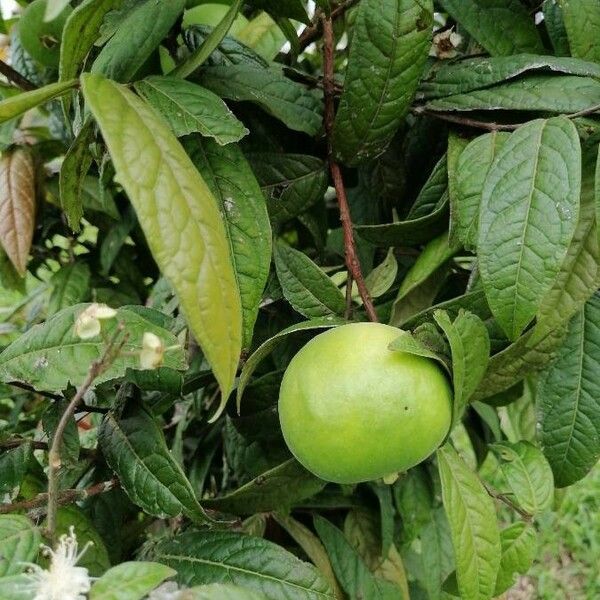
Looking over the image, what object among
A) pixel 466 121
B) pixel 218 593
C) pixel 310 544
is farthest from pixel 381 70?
pixel 310 544

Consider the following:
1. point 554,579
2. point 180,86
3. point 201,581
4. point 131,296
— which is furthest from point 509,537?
point 554,579

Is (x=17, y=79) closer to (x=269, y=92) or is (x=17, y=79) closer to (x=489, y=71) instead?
(x=269, y=92)

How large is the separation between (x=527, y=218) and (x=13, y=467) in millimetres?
603

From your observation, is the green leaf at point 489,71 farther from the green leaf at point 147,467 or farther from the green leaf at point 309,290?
the green leaf at point 147,467

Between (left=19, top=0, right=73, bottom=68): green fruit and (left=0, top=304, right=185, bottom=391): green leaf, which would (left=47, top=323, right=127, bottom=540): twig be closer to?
(left=0, top=304, right=185, bottom=391): green leaf

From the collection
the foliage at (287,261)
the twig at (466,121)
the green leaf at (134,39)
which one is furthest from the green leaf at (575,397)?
the green leaf at (134,39)

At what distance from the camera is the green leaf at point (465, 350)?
0.71 m

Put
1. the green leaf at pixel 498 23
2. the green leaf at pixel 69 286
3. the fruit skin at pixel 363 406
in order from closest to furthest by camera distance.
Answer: the fruit skin at pixel 363 406, the green leaf at pixel 498 23, the green leaf at pixel 69 286

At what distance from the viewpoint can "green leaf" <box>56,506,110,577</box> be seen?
0.79 metres

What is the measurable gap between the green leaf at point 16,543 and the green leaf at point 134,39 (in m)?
0.44

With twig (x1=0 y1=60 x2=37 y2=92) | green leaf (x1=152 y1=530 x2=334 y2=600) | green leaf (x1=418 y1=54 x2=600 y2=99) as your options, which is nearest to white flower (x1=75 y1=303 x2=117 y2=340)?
green leaf (x1=152 y1=530 x2=334 y2=600)

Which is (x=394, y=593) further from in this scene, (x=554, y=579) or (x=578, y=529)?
(x=578, y=529)

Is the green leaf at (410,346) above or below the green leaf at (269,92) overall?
below

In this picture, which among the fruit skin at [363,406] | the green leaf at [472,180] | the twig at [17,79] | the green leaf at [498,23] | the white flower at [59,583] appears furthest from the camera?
the twig at [17,79]
